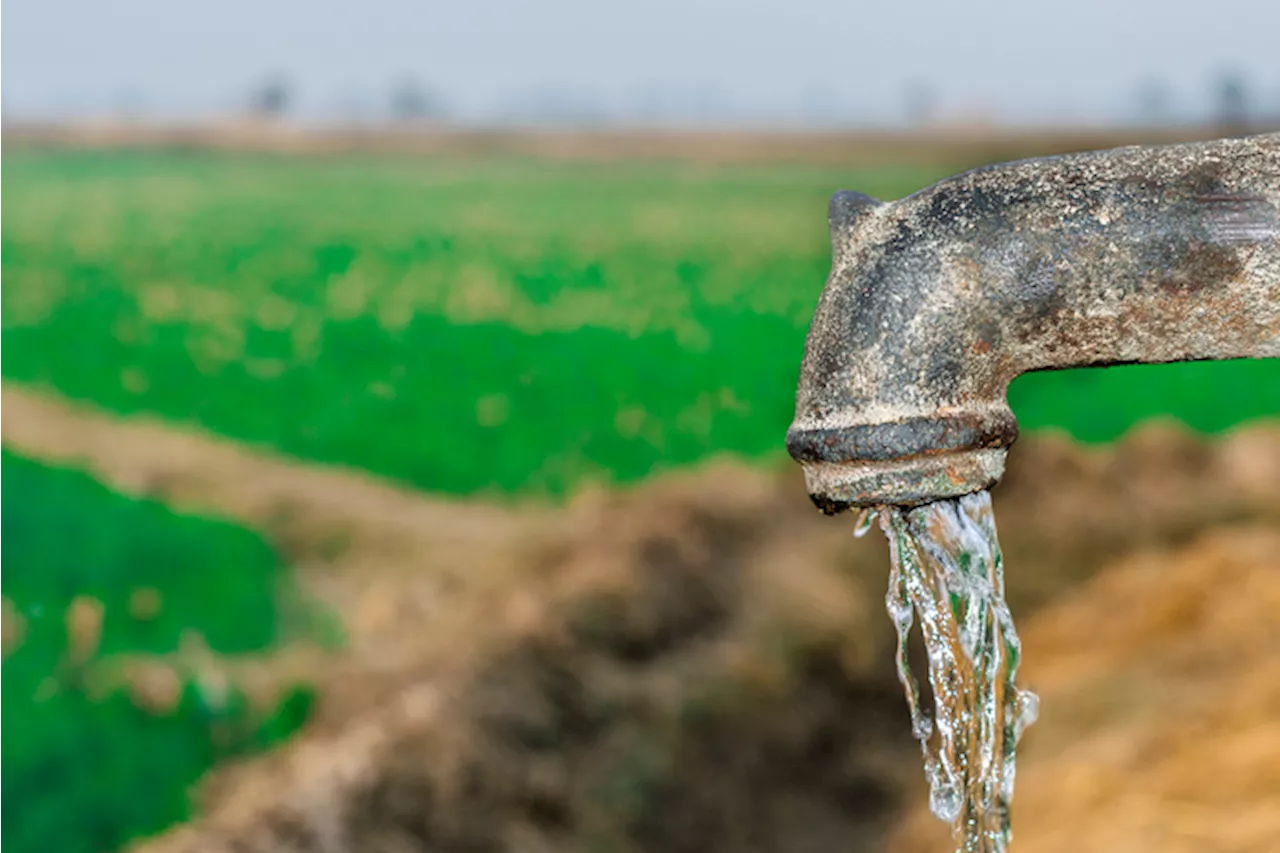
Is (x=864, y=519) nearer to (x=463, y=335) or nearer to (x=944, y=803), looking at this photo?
(x=944, y=803)

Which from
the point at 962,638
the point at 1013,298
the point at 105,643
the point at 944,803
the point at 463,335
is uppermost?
the point at 463,335

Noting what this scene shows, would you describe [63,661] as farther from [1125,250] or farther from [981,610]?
[1125,250]

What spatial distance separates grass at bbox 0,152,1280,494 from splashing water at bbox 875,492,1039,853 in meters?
4.73

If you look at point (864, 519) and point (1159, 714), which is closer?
point (864, 519)

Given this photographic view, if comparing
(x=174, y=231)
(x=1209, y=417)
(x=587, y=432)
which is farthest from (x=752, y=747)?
(x=174, y=231)

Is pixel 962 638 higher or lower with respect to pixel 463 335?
lower

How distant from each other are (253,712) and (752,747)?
122cm

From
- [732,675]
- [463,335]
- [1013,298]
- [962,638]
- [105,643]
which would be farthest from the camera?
[463,335]

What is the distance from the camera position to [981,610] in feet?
4.07

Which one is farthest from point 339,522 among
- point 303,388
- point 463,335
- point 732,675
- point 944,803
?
point 944,803

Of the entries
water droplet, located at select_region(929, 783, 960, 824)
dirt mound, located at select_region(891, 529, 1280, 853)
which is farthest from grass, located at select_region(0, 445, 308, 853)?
water droplet, located at select_region(929, 783, 960, 824)

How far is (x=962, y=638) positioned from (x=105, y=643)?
311 cm

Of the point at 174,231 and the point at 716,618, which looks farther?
the point at 174,231

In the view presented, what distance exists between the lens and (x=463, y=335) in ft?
29.2
